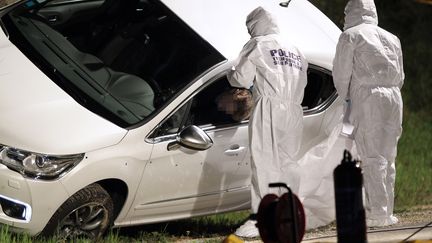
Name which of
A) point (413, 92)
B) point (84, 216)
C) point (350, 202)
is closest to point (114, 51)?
point (84, 216)

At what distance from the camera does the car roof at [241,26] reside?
1020 cm

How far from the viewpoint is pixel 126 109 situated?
9625 mm

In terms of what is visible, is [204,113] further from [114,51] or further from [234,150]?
[114,51]

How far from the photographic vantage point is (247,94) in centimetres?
1003

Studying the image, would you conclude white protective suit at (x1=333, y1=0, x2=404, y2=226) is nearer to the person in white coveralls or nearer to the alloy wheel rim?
the person in white coveralls

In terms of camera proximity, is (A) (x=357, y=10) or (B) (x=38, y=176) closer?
(B) (x=38, y=176)

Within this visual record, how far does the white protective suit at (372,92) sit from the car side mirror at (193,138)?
4.16 ft

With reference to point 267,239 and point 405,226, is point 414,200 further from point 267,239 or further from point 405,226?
point 267,239

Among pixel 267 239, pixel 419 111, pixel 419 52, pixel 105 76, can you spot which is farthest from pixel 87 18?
pixel 419 52

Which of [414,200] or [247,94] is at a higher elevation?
[247,94]

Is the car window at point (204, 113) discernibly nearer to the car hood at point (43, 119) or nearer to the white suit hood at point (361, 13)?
the car hood at point (43, 119)

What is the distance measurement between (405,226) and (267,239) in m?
3.08

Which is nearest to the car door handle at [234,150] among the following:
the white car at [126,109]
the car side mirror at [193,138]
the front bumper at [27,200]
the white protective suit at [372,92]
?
the white car at [126,109]

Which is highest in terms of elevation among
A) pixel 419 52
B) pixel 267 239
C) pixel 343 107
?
pixel 267 239
